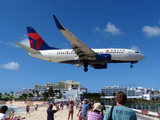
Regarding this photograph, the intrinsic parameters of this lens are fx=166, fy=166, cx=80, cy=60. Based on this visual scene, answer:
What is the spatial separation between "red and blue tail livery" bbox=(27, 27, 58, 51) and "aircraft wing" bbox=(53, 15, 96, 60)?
7516mm

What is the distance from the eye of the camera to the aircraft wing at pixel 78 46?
2468 centimetres

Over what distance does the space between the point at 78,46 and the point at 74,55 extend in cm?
312

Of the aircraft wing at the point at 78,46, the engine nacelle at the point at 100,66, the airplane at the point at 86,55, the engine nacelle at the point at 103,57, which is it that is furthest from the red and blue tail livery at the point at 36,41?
the engine nacelle at the point at 103,57

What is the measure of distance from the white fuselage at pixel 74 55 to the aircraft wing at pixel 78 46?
158 cm

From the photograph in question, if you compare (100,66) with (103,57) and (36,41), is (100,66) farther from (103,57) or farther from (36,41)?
(36,41)

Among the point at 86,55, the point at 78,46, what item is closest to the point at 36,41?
the point at 78,46

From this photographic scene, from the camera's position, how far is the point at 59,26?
24.4 m

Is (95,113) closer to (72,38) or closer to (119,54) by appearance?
(72,38)

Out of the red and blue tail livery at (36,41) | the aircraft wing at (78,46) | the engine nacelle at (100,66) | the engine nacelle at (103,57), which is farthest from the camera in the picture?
the red and blue tail livery at (36,41)

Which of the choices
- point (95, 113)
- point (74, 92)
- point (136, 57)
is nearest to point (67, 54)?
point (136, 57)

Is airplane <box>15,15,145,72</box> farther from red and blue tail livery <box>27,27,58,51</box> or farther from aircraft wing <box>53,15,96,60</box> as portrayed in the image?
red and blue tail livery <box>27,27,58,51</box>

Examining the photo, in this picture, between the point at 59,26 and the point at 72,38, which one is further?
the point at 72,38

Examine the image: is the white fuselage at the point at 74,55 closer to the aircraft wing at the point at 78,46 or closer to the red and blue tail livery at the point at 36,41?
the aircraft wing at the point at 78,46

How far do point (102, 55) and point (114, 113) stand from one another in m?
25.9
